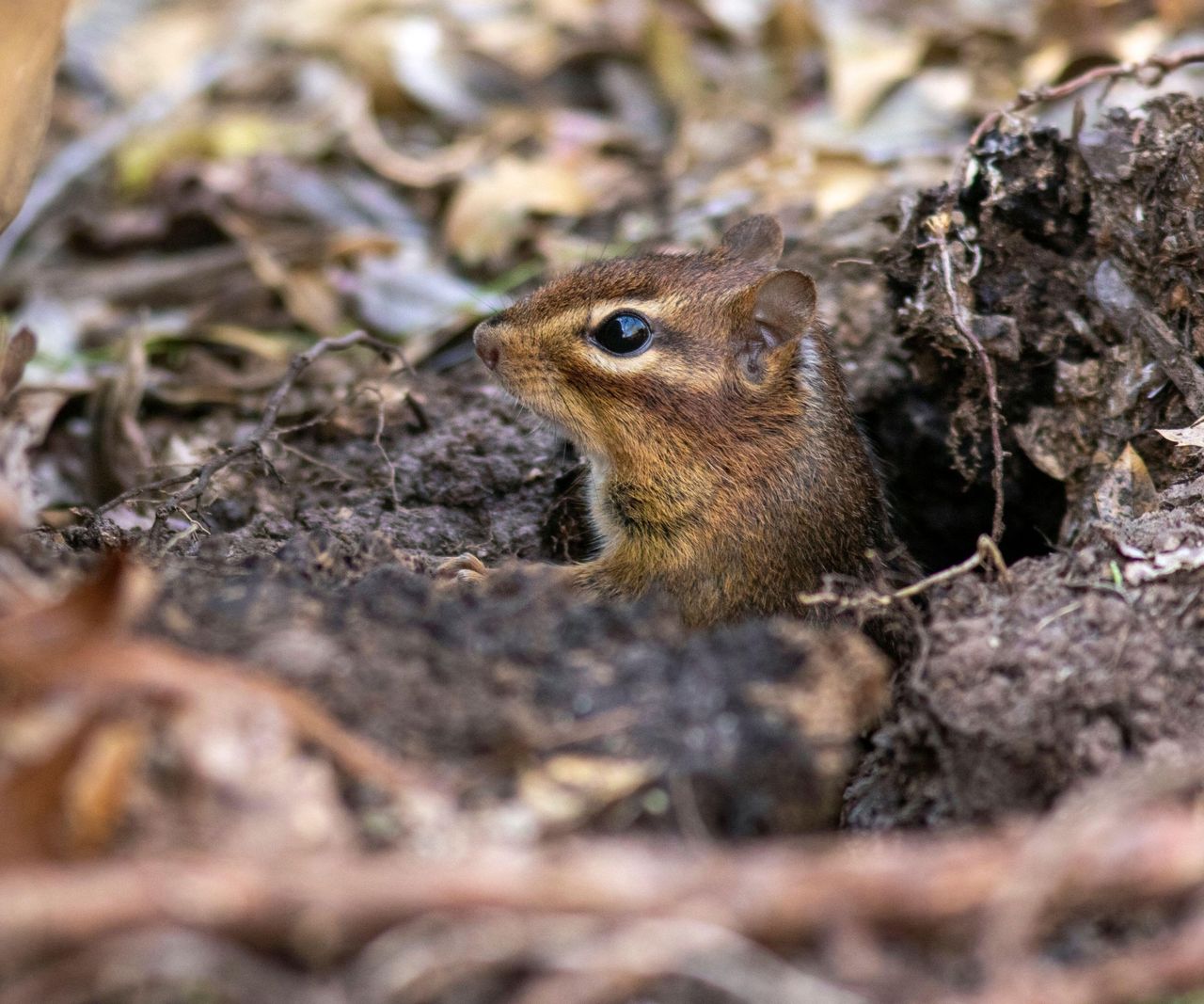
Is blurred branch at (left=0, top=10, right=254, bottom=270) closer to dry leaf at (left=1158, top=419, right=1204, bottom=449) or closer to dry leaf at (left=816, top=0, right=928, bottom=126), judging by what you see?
dry leaf at (left=816, top=0, right=928, bottom=126)

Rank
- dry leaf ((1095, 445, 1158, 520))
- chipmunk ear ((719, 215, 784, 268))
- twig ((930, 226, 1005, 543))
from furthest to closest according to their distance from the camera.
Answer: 1. chipmunk ear ((719, 215, 784, 268))
2. dry leaf ((1095, 445, 1158, 520))
3. twig ((930, 226, 1005, 543))

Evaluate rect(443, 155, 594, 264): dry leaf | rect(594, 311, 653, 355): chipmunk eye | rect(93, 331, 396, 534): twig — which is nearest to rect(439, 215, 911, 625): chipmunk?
rect(594, 311, 653, 355): chipmunk eye

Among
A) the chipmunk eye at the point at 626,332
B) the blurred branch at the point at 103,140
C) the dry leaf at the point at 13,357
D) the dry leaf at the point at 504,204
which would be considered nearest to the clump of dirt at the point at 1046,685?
the chipmunk eye at the point at 626,332

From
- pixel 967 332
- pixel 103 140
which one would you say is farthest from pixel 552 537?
pixel 103 140

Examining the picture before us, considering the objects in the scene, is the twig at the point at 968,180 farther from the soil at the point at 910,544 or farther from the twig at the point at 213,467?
the twig at the point at 213,467

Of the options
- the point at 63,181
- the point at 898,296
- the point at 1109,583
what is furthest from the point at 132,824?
the point at 63,181

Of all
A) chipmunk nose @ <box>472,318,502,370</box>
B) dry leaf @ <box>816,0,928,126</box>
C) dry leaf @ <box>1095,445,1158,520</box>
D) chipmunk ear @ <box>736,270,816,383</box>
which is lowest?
dry leaf @ <box>1095,445,1158,520</box>

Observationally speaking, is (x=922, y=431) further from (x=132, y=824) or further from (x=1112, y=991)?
(x=132, y=824)

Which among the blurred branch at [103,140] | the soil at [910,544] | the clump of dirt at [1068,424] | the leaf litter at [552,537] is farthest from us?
the blurred branch at [103,140]

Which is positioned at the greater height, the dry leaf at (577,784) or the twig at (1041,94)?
the twig at (1041,94)
